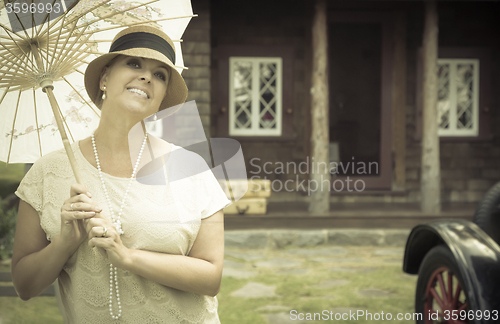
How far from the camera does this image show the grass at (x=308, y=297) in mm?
3518

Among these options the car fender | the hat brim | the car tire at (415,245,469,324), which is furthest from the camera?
the car tire at (415,245,469,324)

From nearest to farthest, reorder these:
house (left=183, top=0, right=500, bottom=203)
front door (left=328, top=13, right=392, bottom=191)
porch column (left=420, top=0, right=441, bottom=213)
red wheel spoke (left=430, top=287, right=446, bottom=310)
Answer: red wheel spoke (left=430, top=287, right=446, bottom=310) → porch column (left=420, top=0, right=441, bottom=213) → house (left=183, top=0, right=500, bottom=203) → front door (left=328, top=13, right=392, bottom=191)

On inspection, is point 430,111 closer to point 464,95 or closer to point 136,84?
point 464,95

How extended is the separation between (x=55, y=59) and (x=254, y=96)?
609 centimetres

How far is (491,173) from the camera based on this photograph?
25.2ft

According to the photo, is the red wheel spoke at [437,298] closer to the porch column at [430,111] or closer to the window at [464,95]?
the porch column at [430,111]

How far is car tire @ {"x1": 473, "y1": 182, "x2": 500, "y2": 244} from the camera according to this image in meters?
2.42

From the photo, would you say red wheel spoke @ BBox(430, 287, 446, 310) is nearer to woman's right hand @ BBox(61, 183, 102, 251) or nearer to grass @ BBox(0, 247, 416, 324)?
grass @ BBox(0, 247, 416, 324)

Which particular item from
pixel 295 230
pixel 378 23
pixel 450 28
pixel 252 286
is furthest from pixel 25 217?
pixel 450 28

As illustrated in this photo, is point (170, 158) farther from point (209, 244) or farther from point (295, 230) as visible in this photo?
point (295, 230)

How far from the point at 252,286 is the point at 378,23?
5.41m

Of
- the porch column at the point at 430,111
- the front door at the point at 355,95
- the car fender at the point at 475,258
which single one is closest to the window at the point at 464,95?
the front door at the point at 355,95

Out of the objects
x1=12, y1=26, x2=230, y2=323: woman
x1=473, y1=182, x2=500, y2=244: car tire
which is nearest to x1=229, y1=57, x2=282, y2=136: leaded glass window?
x1=473, y1=182, x2=500, y2=244: car tire

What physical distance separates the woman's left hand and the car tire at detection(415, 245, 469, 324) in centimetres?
184
